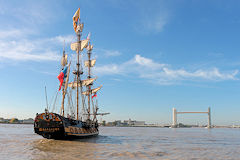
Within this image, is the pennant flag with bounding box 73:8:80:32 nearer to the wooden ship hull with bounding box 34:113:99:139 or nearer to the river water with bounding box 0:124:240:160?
the wooden ship hull with bounding box 34:113:99:139

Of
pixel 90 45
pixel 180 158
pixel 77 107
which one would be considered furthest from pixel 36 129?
pixel 90 45

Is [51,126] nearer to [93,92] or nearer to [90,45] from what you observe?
[93,92]

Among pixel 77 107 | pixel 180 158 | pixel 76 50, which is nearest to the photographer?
pixel 180 158

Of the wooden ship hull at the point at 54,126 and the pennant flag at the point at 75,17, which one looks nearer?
the wooden ship hull at the point at 54,126

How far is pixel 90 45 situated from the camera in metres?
71.1

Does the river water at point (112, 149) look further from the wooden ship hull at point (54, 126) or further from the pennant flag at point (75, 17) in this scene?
the pennant flag at point (75, 17)

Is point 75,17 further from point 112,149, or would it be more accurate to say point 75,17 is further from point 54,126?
point 112,149

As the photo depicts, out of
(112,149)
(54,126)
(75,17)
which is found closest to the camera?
(112,149)

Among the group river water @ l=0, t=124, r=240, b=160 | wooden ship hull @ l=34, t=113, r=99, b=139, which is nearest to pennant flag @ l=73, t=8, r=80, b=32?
wooden ship hull @ l=34, t=113, r=99, b=139

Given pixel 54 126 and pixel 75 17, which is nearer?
pixel 54 126

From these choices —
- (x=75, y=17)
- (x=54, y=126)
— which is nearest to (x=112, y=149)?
(x=54, y=126)

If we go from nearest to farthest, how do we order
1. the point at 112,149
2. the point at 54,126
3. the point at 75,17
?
the point at 112,149, the point at 54,126, the point at 75,17

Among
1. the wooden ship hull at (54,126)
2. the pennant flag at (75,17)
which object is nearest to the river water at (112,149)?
the wooden ship hull at (54,126)

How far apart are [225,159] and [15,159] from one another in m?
17.6
